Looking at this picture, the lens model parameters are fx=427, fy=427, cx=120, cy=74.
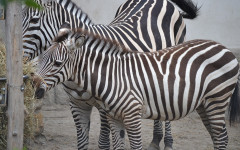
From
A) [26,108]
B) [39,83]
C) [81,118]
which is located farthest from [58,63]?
[81,118]

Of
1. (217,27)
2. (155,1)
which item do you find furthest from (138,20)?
(217,27)

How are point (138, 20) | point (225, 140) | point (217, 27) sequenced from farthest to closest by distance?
point (217, 27) < point (138, 20) < point (225, 140)

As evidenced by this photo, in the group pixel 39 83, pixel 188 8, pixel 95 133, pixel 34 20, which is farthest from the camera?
pixel 95 133

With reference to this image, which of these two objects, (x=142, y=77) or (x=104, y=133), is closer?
(x=142, y=77)

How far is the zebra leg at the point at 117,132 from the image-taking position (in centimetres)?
473

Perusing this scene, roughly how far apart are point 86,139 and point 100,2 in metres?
3.36

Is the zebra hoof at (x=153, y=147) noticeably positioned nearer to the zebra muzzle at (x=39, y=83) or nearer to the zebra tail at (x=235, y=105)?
the zebra tail at (x=235, y=105)

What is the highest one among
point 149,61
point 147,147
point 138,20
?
point 138,20

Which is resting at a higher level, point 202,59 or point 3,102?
point 202,59

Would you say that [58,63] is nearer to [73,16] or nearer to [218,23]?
[73,16]

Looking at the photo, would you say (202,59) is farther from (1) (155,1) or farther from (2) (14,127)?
(2) (14,127)

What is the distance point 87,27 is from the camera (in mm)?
5234

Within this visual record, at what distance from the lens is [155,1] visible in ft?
20.4

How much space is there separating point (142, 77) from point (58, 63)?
35.5 inches
